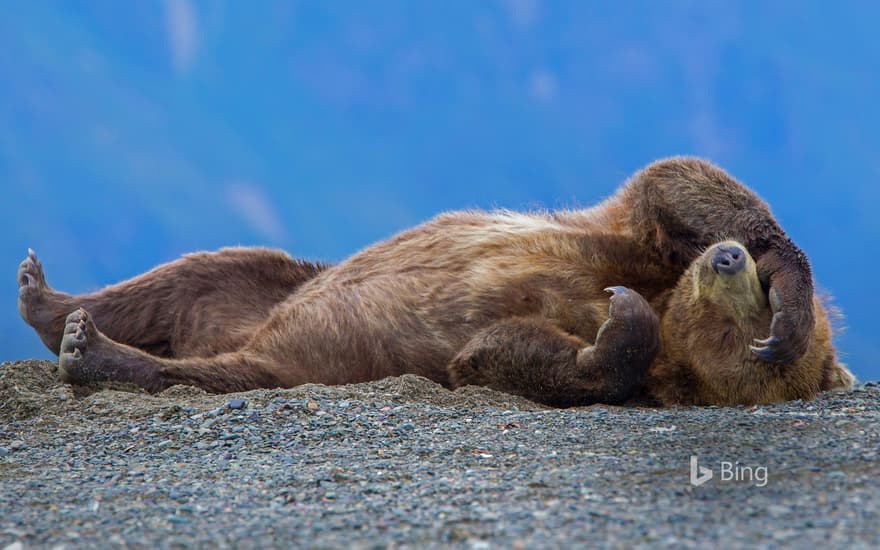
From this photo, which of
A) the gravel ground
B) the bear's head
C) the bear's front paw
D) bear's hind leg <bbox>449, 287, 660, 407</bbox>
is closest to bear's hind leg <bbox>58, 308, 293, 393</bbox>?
the gravel ground

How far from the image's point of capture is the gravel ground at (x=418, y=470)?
2939 millimetres

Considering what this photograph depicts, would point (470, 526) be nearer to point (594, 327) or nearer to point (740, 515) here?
point (740, 515)

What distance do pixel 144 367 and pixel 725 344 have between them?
3.36 meters

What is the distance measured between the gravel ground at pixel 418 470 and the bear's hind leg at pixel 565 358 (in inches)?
6.4

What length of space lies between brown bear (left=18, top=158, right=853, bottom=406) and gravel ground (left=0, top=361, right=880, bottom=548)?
25cm

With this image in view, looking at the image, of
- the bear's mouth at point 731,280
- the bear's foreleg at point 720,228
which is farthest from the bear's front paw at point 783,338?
the bear's mouth at point 731,280

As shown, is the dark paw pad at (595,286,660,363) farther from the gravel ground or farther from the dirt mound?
the dirt mound

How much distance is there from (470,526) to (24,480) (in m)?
2.14

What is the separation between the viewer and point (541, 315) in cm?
573

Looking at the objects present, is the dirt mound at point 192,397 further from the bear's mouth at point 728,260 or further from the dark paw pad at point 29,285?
the bear's mouth at point 728,260

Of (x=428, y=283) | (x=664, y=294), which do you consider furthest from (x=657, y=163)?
(x=428, y=283)

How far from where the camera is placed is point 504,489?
3.44 meters

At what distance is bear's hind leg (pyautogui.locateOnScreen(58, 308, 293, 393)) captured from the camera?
19.0 ft

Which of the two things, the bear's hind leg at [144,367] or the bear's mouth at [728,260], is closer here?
the bear's mouth at [728,260]
